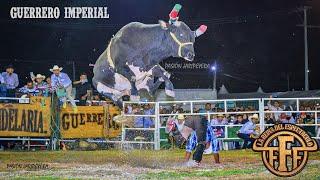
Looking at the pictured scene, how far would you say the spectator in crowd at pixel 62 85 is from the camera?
9281mm

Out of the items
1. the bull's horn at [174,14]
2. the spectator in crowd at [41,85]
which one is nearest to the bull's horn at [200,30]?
the bull's horn at [174,14]

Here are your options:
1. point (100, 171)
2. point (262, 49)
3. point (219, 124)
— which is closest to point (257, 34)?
point (262, 49)

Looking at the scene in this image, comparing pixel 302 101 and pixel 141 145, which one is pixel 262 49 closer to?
pixel 302 101

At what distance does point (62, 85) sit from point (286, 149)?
11.0 ft

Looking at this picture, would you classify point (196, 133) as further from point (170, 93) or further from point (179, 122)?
point (170, 93)

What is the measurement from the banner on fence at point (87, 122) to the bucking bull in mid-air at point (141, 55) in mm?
268

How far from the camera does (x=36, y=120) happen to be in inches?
373

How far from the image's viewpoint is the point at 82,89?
9.38 m

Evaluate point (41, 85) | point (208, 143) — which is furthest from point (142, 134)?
point (41, 85)

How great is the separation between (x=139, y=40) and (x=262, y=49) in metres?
1.77

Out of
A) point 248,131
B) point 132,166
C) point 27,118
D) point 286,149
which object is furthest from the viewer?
point 27,118

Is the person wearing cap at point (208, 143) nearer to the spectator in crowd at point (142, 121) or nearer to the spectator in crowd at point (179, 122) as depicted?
the spectator in crowd at point (179, 122)

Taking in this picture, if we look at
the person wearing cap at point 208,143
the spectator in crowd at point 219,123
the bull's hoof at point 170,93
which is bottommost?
the person wearing cap at point 208,143

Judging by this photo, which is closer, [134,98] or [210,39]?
[210,39]
